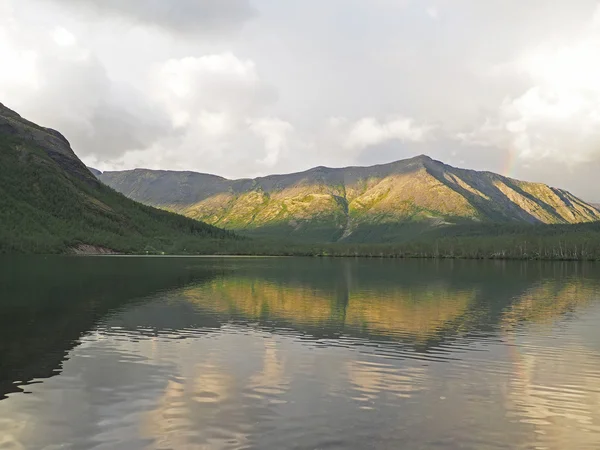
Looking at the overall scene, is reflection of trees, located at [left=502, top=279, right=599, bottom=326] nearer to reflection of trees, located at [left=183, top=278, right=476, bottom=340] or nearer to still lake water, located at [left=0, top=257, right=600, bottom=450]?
still lake water, located at [left=0, top=257, right=600, bottom=450]

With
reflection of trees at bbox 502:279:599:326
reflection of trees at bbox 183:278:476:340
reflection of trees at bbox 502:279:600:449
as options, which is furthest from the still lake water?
reflection of trees at bbox 502:279:599:326

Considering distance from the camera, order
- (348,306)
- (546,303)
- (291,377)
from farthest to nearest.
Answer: (546,303)
(348,306)
(291,377)

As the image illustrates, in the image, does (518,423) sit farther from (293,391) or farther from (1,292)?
(1,292)

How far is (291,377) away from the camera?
3628 centimetres

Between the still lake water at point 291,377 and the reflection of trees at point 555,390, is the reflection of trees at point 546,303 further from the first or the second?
the reflection of trees at point 555,390

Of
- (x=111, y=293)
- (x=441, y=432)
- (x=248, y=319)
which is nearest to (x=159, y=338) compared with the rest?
(x=248, y=319)

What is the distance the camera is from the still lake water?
25.3 meters

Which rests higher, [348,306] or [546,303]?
[348,306]

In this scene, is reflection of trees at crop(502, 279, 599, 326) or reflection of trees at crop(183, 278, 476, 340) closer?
reflection of trees at crop(183, 278, 476, 340)

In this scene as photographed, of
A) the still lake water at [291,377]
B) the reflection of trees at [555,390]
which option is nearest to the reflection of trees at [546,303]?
the still lake water at [291,377]

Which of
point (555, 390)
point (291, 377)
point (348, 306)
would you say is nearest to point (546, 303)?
point (348, 306)

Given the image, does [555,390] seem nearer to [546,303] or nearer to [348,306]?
[348,306]

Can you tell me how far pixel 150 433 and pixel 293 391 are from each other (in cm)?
1041

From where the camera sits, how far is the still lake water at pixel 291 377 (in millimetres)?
25312
